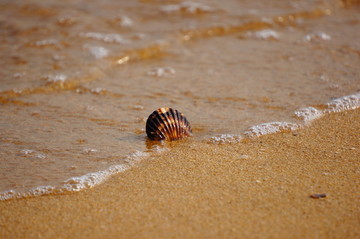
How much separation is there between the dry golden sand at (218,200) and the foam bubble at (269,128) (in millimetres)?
242

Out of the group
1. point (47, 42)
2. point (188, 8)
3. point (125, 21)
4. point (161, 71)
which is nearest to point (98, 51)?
point (47, 42)

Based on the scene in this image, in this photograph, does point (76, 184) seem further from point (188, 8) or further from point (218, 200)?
point (188, 8)

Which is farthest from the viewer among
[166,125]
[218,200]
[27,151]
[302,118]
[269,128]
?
[302,118]

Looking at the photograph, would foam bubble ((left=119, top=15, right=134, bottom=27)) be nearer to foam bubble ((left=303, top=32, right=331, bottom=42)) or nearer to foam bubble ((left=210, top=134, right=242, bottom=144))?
foam bubble ((left=303, top=32, right=331, bottom=42))

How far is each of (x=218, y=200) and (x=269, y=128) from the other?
138 cm

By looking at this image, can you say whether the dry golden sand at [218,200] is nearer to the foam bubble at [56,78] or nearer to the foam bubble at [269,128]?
the foam bubble at [269,128]

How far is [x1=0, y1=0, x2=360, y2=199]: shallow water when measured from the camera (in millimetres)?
3816

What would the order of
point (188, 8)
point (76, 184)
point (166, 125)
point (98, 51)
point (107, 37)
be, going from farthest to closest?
point (188, 8) < point (107, 37) < point (98, 51) < point (166, 125) < point (76, 184)

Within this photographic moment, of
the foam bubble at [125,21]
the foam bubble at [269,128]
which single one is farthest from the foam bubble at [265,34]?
the foam bubble at [269,128]

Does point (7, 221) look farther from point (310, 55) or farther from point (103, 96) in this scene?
point (310, 55)

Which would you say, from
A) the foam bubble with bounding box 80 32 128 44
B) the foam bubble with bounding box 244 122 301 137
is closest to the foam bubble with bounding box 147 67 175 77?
the foam bubble with bounding box 80 32 128 44

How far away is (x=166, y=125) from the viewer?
3852 millimetres

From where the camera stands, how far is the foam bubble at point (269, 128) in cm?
402

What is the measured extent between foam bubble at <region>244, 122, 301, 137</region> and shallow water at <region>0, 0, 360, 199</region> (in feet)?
0.35
